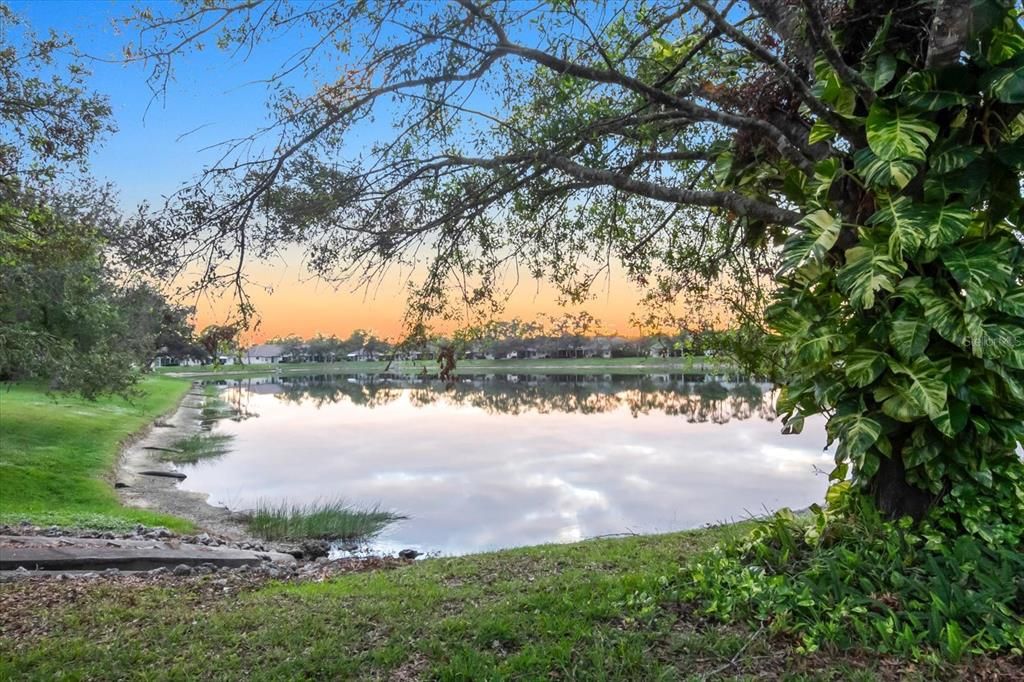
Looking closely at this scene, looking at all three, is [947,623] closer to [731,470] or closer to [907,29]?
[907,29]

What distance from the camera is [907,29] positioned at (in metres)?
4.09

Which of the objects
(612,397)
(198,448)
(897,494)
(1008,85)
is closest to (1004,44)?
(1008,85)

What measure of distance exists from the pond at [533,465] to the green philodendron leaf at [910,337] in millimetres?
1951

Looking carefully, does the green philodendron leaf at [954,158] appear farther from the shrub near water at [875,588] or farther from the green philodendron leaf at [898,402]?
the shrub near water at [875,588]

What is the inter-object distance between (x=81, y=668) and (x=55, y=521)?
8.05 m

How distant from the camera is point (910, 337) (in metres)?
3.69

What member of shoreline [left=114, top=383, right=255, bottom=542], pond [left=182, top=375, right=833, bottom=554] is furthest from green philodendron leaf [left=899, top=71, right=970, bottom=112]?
shoreline [left=114, top=383, right=255, bottom=542]

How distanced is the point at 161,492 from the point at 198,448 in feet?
23.4

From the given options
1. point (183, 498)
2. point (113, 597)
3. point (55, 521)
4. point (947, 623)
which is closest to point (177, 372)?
point (183, 498)

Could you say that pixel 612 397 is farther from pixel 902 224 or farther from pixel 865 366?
pixel 902 224

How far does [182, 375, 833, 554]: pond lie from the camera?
12.4 meters

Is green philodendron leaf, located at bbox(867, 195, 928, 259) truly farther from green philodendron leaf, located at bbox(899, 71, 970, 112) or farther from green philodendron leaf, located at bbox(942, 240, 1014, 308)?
green philodendron leaf, located at bbox(899, 71, 970, 112)

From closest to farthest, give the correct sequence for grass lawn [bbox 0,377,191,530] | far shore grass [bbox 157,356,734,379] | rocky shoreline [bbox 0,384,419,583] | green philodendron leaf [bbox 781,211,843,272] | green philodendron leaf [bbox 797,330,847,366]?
green philodendron leaf [bbox 781,211,843,272], green philodendron leaf [bbox 797,330,847,366], far shore grass [bbox 157,356,734,379], rocky shoreline [bbox 0,384,419,583], grass lawn [bbox 0,377,191,530]

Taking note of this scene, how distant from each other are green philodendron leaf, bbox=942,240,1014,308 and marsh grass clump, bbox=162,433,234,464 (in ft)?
67.5
